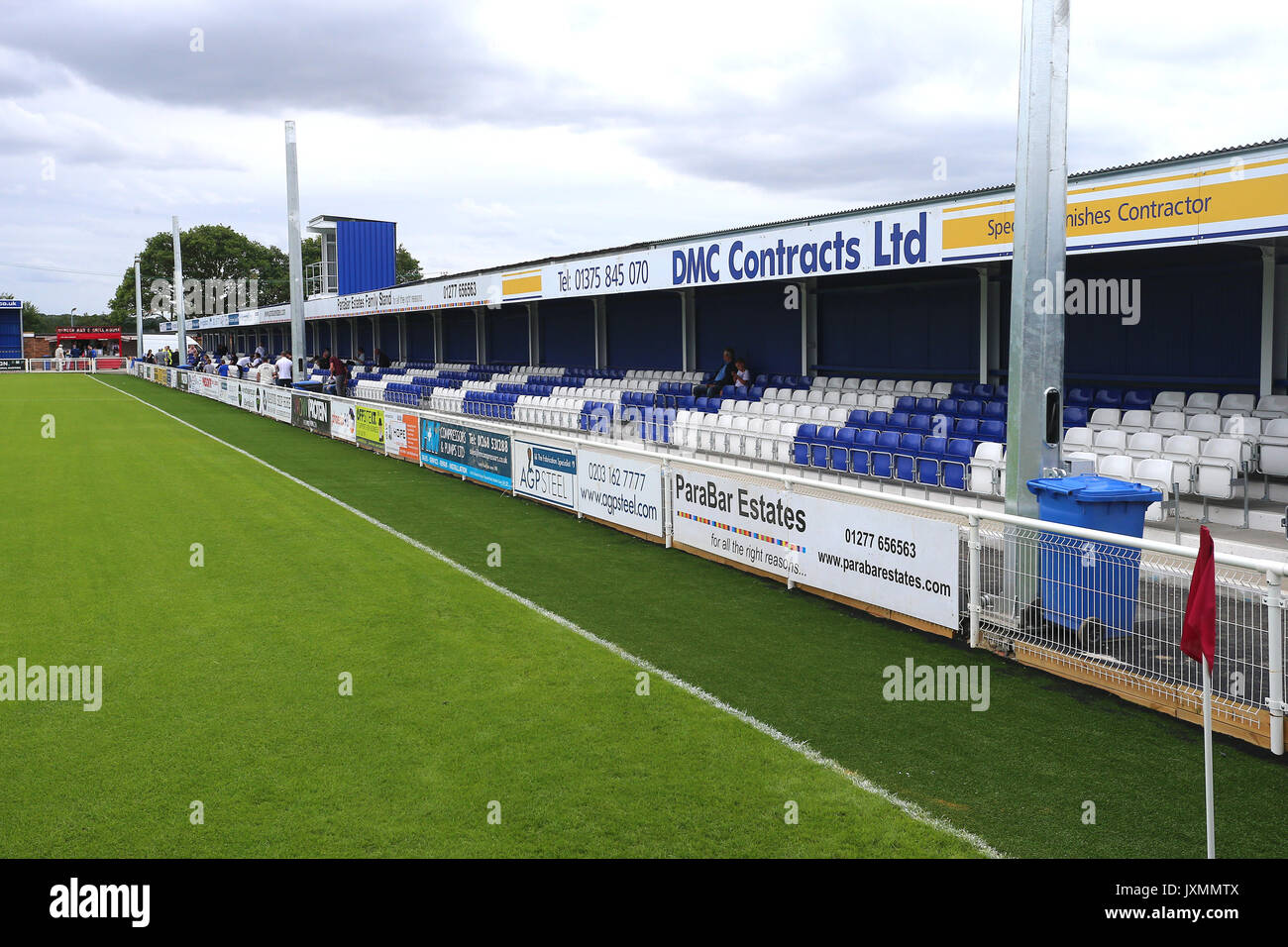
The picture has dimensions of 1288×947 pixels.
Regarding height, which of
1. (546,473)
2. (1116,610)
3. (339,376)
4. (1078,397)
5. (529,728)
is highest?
(339,376)

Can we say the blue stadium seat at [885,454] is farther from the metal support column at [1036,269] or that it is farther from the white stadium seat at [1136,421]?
the metal support column at [1036,269]

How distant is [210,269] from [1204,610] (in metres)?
115

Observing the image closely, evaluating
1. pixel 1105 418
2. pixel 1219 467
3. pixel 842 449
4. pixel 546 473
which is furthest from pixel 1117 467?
pixel 546 473

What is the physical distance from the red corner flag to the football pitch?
1.05 metres

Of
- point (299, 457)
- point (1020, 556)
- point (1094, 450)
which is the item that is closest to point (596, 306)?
point (299, 457)

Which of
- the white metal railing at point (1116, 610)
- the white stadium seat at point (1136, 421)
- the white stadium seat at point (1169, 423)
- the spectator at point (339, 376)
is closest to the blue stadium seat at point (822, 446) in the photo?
the white stadium seat at point (1136, 421)

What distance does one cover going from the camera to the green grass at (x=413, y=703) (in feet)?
17.8

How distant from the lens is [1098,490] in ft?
27.0

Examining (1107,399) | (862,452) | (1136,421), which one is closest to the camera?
(1136,421)

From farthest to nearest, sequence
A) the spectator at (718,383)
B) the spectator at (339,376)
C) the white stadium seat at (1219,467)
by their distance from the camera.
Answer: the spectator at (339,376), the spectator at (718,383), the white stadium seat at (1219,467)

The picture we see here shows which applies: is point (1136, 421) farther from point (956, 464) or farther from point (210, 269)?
point (210, 269)

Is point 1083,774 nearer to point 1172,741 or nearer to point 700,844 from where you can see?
point 1172,741

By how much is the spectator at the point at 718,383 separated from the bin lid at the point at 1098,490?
16.1 metres

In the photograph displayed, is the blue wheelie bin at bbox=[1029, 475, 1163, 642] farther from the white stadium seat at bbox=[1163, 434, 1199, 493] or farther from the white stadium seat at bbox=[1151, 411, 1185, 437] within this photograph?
the white stadium seat at bbox=[1151, 411, 1185, 437]
